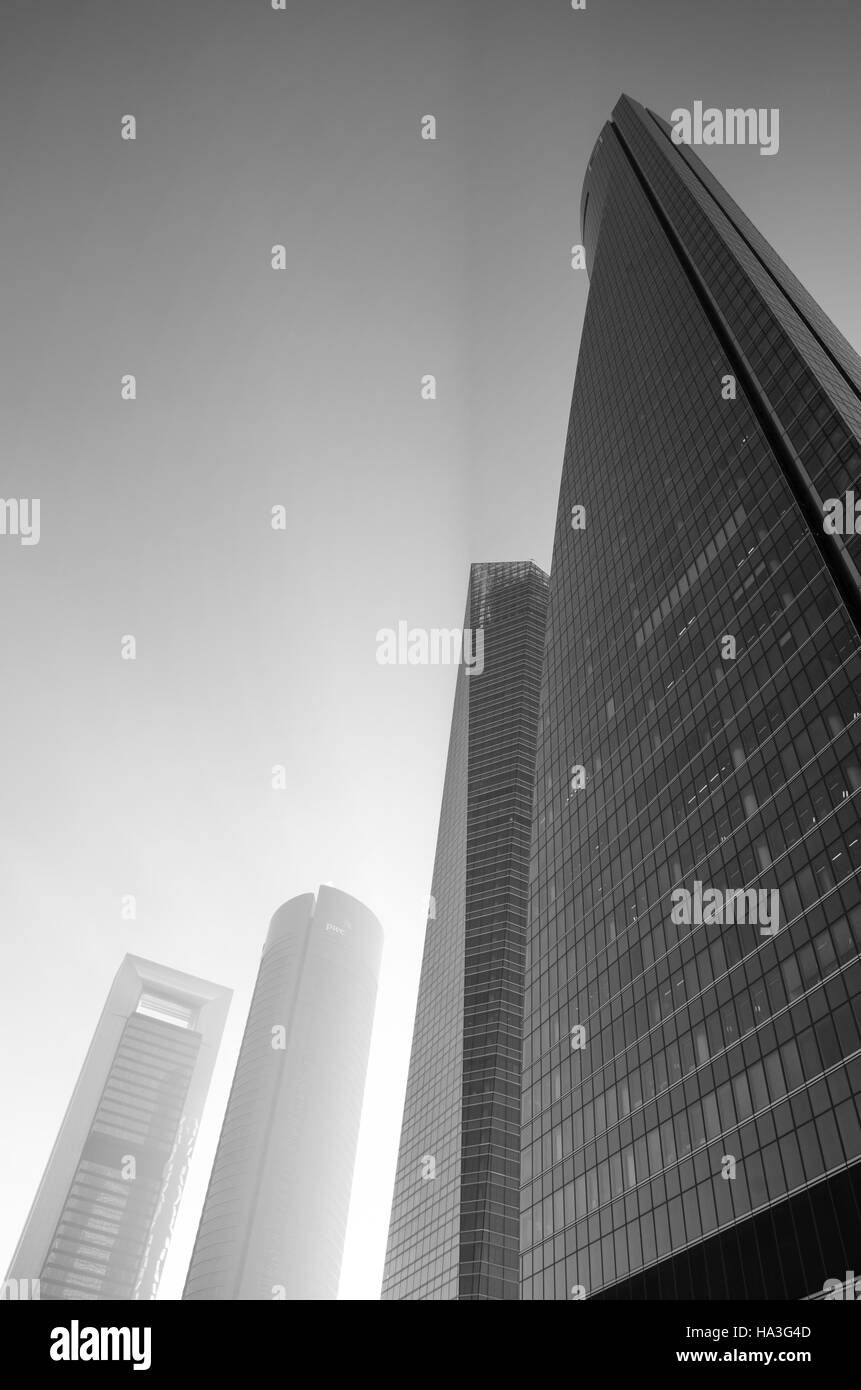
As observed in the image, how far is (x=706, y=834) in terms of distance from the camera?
66.0 metres

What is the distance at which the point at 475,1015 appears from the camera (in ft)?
435

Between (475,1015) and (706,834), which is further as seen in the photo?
(475,1015)

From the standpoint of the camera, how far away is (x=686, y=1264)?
51.2 m

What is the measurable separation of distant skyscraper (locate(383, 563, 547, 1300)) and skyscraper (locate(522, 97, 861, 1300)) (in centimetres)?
4134

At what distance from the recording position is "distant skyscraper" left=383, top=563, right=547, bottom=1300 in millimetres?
109375

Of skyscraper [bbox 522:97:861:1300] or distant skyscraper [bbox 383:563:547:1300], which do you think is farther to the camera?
distant skyscraper [bbox 383:563:547:1300]

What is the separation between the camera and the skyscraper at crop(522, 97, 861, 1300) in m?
49.3

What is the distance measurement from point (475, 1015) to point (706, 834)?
76.9m

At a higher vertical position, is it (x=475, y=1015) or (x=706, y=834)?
(x=475, y=1015)

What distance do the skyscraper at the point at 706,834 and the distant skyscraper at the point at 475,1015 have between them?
41.3 meters

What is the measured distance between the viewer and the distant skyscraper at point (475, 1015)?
109375 mm
